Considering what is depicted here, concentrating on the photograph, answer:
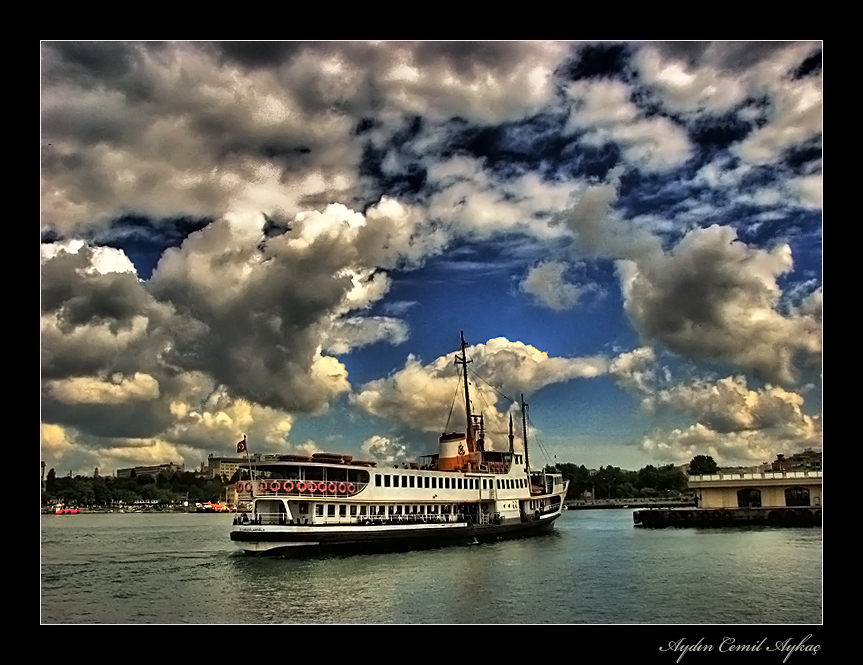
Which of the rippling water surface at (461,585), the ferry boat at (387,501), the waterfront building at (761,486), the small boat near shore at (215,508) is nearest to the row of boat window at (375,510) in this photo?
the ferry boat at (387,501)

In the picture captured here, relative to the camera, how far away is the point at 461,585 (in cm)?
2848

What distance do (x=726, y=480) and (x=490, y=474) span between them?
2076 cm

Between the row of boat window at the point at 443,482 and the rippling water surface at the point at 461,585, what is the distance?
3.93m

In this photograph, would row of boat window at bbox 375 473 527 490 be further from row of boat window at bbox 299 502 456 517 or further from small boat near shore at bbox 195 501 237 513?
small boat near shore at bbox 195 501 237 513

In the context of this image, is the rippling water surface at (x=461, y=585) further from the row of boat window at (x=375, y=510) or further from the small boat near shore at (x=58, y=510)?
the small boat near shore at (x=58, y=510)

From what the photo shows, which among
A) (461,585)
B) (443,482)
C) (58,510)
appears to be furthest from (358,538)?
(58,510)

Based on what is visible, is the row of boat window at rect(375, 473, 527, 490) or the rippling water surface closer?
the rippling water surface

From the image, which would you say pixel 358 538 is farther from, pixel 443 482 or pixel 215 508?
pixel 215 508

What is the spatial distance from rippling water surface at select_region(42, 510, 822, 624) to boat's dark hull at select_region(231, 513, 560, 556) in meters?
0.82

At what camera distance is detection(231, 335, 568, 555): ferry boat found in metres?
35.6

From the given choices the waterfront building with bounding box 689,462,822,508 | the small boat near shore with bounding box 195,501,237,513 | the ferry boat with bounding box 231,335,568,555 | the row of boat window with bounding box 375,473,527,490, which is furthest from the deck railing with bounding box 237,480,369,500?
the small boat near shore with bounding box 195,501,237,513

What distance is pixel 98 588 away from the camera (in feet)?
97.7

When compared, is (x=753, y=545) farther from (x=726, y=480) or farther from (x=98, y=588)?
(x=98, y=588)
